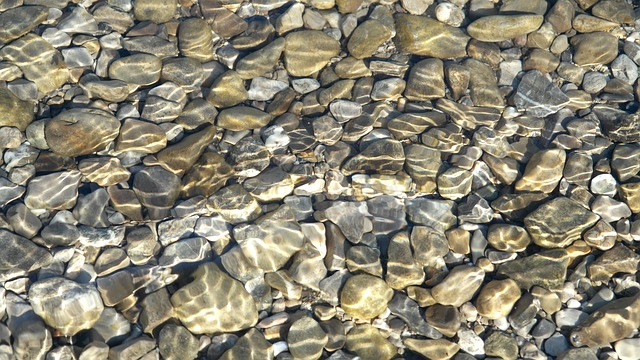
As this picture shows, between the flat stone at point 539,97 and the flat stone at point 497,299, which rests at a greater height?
the flat stone at point 539,97

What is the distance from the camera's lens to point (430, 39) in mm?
6129

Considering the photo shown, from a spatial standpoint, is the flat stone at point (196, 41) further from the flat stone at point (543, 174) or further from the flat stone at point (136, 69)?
the flat stone at point (543, 174)

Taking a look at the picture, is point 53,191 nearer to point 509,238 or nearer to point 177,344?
point 177,344

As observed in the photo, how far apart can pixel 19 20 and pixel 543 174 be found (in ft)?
17.1

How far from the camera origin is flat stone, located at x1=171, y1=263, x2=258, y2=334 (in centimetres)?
446

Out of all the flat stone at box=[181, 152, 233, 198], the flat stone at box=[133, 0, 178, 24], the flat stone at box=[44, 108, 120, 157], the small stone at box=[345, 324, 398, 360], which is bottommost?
the small stone at box=[345, 324, 398, 360]

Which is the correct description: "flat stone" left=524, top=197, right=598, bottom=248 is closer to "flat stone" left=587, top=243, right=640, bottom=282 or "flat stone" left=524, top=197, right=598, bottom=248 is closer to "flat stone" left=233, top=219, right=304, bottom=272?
"flat stone" left=587, top=243, right=640, bottom=282

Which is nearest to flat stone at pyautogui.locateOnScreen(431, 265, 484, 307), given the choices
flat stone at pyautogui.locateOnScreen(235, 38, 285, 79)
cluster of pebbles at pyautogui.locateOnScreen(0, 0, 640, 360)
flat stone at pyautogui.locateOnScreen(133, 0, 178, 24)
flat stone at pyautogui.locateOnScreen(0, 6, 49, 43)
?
cluster of pebbles at pyautogui.locateOnScreen(0, 0, 640, 360)

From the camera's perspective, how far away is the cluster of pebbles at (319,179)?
4500 millimetres

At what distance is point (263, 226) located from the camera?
4.91 meters

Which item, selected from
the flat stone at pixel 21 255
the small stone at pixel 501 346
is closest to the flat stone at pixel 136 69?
the flat stone at pixel 21 255

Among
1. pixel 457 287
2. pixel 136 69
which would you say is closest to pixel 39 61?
pixel 136 69

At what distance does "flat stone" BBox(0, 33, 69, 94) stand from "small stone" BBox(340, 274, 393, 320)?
3394mm

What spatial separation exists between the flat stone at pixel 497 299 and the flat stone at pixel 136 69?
3613 millimetres
